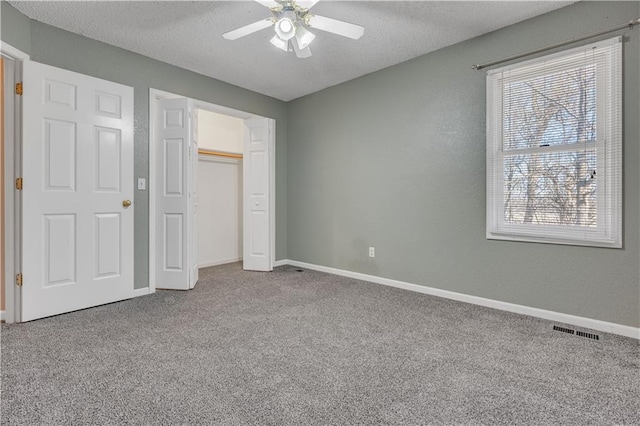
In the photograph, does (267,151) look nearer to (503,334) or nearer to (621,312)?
(503,334)

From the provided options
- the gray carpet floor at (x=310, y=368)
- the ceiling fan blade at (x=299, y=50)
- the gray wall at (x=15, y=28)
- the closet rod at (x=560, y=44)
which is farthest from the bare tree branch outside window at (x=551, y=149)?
the gray wall at (x=15, y=28)

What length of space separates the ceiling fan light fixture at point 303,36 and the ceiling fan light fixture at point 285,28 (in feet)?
0.31

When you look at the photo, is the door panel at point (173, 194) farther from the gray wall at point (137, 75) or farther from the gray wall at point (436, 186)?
the gray wall at point (436, 186)

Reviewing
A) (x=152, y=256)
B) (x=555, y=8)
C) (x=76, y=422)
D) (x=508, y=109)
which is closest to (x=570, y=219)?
(x=508, y=109)

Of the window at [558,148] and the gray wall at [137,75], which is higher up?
the gray wall at [137,75]

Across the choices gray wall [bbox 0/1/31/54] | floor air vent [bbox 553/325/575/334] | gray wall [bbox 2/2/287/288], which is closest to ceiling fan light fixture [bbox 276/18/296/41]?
gray wall [bbox 2/2/287/288]

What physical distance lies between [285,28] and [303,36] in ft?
0.62

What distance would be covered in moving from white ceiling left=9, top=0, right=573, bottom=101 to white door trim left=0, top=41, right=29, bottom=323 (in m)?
0.70

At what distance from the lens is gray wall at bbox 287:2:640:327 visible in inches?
90.6

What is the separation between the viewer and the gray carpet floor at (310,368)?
1425mm

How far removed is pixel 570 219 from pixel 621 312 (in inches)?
28.2

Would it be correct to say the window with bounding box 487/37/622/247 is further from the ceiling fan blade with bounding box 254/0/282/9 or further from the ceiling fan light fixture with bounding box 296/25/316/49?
the ceiling fan blade with bounding box 254/0/282/9

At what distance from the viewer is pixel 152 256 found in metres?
3.32

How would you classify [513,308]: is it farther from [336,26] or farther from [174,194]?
[174,194]
